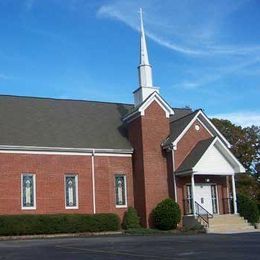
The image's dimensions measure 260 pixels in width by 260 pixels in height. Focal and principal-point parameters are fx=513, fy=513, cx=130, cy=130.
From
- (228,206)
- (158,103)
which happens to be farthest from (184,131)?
(228,206)

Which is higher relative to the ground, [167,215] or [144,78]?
[144,78]

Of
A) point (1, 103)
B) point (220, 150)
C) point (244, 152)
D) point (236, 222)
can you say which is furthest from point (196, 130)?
point (244, 152)

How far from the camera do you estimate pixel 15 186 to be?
3133 centimetres

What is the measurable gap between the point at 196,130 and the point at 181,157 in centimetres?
250

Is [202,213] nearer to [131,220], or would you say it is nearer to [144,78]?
[131,220]

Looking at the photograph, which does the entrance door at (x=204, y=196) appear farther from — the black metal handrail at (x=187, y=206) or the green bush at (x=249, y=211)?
the green bush at (x=249, y=211)

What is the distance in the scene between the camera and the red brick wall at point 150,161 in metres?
33.7

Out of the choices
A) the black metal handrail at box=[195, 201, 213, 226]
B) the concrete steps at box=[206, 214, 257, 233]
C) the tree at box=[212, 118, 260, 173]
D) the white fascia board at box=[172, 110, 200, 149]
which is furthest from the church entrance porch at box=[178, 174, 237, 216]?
the tree at box=[212, 118, 260, 173]

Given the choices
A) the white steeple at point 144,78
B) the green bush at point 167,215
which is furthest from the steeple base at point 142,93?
the green bush at point 167,215

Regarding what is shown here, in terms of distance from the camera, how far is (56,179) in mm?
32688

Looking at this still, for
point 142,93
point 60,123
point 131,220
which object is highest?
point 142,93

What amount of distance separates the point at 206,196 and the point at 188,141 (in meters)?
4.03

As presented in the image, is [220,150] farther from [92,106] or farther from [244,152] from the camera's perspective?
[244,152]

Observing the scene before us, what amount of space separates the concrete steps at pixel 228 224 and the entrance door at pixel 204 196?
1.93 metres
